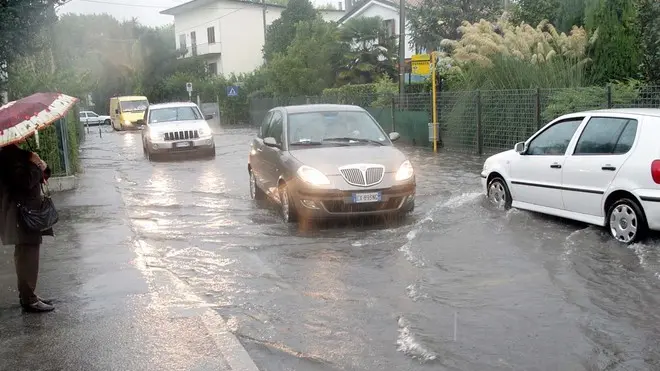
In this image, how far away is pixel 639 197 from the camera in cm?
762

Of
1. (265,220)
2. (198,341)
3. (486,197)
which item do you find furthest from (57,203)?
(198,341)

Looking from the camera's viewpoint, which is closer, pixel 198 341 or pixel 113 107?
pixel 198 341

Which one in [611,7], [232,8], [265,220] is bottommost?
[265,220]

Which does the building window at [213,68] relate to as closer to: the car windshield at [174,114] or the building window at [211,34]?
the building window at [211,34]

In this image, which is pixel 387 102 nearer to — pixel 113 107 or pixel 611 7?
pixel 611 7

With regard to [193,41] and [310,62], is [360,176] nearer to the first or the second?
[310,62]

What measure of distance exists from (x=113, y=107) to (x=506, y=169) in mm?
40207

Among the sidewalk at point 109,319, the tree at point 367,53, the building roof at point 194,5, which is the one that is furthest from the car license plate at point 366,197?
the building roof at point 194,5

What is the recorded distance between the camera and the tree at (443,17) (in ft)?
114

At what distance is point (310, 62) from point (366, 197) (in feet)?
90.5

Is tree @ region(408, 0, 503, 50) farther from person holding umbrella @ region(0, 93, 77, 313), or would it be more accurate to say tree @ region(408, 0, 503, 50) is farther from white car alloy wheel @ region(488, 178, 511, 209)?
person holding umbrella @ region(0, 93, 77, 313)

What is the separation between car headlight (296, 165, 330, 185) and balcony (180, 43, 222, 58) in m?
53.5

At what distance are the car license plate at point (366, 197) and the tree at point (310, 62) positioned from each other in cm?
2646

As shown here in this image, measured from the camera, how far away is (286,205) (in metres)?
10.0
